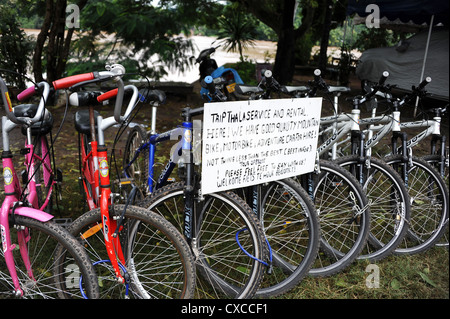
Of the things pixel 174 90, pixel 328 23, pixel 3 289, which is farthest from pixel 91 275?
pixel 328 23

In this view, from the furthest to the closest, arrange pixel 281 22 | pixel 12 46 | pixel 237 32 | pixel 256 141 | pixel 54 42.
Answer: pixel 237 32
pixel 281 22
pixel 54 42
pixel 12 46
pixel 256 141

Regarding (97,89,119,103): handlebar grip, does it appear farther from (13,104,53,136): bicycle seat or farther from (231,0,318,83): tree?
(231,0,318,83): tree

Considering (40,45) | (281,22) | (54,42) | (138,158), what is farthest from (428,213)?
(281,22)

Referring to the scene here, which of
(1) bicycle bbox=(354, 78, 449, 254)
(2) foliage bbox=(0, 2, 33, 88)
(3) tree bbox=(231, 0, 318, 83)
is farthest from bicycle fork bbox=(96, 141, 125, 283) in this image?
(3) tree bbox=(231, 0, 318, 83)

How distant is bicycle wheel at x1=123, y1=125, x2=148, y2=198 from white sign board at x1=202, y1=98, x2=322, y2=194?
3.68ft

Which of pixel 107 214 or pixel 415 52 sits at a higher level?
pixel 415 52

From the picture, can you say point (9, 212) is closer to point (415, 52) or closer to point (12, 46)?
point (12, 46)

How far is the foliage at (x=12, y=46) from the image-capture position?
3.25 metres

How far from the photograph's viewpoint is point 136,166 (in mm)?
3740

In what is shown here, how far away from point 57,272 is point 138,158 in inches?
59.4

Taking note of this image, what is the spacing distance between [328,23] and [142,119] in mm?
5091

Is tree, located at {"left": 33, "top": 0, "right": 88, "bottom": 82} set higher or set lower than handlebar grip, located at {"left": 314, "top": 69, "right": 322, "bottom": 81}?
higher

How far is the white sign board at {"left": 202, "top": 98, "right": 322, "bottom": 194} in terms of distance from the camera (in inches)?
87.6

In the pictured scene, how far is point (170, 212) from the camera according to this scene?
277 cm
